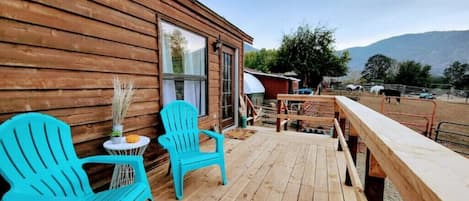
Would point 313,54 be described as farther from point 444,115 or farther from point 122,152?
point 122,152

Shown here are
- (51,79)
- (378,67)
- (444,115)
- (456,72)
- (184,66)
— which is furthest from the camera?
(378,67)

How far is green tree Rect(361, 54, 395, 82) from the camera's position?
4685cm

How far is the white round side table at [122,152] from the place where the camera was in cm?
188

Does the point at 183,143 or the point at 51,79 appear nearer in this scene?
the point at 51,79

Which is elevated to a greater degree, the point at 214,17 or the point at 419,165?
the point at 214,17

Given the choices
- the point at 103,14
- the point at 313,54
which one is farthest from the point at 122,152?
the point at 313,54

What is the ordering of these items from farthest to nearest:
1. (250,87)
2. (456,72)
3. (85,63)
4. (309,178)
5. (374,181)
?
(456,72)
(250,87)
(309,178)
(85,63)
(374,181)

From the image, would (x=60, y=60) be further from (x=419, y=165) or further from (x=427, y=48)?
(x=427, y=48)

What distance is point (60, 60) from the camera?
1.75 m

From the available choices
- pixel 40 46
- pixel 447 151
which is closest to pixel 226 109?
pixel 40 46

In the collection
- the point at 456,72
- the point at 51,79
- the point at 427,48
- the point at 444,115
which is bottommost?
the point at 444,115

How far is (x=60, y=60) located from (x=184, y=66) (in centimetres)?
168

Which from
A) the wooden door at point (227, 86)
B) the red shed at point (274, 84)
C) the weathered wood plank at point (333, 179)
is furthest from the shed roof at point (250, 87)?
the weathered wood plank at point (333, 179)

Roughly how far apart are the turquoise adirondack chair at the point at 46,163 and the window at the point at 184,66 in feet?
4.66
